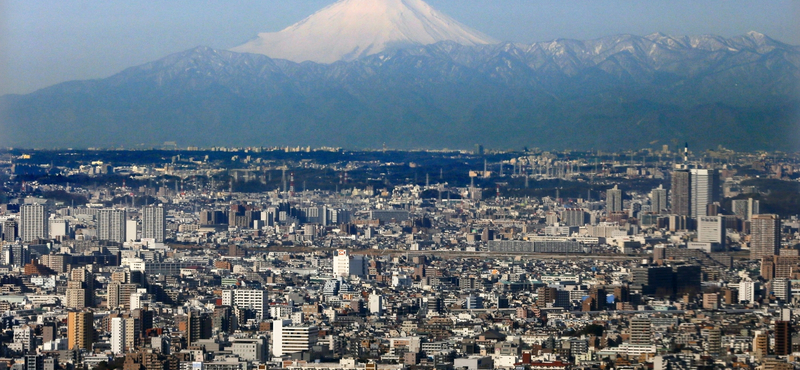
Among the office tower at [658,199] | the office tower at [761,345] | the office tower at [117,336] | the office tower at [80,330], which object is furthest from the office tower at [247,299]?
the office tower at [658,199]

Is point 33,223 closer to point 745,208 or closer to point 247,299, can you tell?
point 745,208

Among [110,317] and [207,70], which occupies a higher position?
[207,70]

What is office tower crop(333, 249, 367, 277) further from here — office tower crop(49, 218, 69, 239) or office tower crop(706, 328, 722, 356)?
office tower crop(706, 328, 722, 356)

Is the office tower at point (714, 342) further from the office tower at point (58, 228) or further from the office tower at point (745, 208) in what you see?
the office tower at point (58, 228)

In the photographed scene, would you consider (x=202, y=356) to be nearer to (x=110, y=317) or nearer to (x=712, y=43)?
(x=110, y=317)

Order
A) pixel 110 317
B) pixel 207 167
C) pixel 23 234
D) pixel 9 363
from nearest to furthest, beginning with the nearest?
pixel 9 363 < pixel 110 317 < pixel 23 234 < pixel 207 167

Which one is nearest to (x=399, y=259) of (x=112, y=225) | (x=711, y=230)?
(x=711, y=230)

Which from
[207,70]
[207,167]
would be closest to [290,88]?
[207,70]

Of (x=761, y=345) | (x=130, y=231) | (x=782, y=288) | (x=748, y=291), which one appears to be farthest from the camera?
(x=130, y=231)
